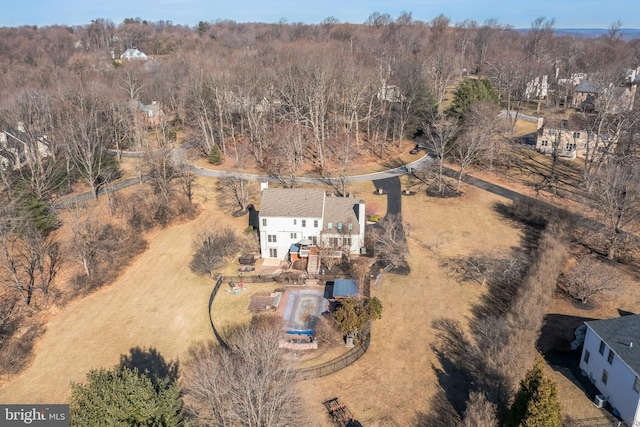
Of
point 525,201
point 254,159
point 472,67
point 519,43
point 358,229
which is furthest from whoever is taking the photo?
point 519,43

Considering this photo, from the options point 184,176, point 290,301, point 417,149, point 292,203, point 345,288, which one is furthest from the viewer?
point 417,149

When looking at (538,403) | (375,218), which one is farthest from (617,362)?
(375,218)

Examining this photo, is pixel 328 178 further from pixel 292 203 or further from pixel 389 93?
pixel 389 93

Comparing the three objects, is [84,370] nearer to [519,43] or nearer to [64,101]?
[64,101]

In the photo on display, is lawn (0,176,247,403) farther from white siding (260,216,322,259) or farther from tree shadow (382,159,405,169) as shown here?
tree shadow (382,159,405,169)

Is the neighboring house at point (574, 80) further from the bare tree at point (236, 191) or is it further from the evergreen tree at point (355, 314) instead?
the evergreen tree at point (355, 314)

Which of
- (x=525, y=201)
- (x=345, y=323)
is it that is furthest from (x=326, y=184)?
(x=345, y=323)
